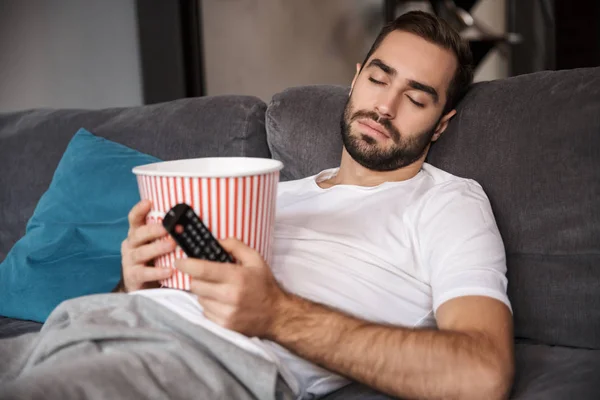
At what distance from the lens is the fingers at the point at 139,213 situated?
856 millimetres

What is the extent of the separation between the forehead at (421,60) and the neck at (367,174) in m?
0.16

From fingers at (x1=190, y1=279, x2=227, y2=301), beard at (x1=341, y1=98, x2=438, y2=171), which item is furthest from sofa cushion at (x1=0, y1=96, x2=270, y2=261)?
fingers at (x1=190, y1=279, x2=227, y2=301)

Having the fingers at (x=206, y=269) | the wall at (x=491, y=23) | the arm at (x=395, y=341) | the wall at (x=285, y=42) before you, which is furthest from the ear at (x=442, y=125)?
the wall at (x=491, y=23)

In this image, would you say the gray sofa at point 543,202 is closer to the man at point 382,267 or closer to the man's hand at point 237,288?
the man at point 382,267

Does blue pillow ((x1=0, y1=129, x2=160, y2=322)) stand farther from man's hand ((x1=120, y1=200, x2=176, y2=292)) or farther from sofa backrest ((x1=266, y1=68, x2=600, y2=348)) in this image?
sofa backrest ((x1=266, y1=68, x2=600, y2=348))

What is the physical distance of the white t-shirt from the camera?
104 cm

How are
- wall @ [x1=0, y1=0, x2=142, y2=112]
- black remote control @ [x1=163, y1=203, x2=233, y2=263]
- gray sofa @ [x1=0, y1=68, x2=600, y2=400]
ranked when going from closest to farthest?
1. black remote control @ [x1=163, y1=203, x2=233, y2=263]
2. gray sofa @ [x1=0, y1=68, x2=600, y2=400]
3. wall @ [x1=0, y1=0, x2=142, y2=112]

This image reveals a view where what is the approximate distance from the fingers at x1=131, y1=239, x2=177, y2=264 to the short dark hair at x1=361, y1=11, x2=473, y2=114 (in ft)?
2.51

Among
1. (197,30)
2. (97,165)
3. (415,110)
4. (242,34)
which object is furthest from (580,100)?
(242,34)

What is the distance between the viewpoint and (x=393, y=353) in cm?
96

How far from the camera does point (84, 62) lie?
3.05m

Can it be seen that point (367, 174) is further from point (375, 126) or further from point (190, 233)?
point (190, 233)

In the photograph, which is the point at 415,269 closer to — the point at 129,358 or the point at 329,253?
the point at 329,253

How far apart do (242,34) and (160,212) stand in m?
2.56
